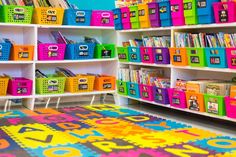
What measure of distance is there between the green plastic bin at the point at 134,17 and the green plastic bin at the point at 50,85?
1.14 metres

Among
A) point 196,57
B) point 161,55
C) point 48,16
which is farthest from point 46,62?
point 196,57

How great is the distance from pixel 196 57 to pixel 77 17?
1.86 meters

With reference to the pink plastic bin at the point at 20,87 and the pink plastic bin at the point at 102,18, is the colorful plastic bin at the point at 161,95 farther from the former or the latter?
the pink plastic bin at the point at 20,87

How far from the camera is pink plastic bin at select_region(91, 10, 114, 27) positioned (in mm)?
5162

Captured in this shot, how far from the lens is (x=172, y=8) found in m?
4.19

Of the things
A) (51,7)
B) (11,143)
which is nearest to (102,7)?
(51,7)

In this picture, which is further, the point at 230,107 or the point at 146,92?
the point at 146,92

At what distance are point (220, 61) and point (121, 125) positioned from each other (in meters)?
1.16

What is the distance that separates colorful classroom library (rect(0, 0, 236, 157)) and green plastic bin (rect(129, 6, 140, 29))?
0.01m

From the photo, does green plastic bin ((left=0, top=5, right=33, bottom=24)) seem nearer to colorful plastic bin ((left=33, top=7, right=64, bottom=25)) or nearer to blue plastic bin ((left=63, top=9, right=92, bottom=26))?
colorful plastic bin ((left=33, top=7, right=64, bottom=25))

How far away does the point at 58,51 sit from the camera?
4.89m

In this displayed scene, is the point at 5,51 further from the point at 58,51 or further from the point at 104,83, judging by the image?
the point at 104,83

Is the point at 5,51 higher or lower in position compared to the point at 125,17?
lower

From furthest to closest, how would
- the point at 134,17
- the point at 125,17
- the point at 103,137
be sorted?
the point at 125,17 < the point at 134,17 < the point at 103,137
